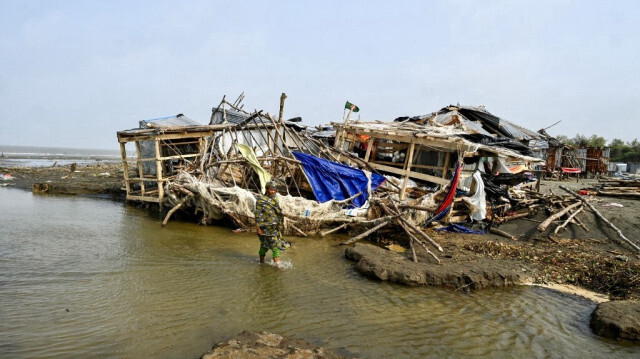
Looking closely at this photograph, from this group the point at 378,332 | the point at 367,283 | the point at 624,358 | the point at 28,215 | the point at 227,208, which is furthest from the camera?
the point at 28,215

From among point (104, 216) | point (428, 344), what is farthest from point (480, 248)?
point (104, 216)

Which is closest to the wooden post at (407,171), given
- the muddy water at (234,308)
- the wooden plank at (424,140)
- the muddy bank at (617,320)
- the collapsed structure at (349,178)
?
the collapsed structure at (349,178)

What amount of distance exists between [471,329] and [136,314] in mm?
4729

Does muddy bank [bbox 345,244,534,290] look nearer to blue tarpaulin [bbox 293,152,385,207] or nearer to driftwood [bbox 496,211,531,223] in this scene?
blue tarpaulin [bbox 293,152,385,207]

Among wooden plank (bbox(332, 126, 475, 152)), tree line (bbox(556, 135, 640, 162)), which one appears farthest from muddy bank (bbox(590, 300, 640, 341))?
tree line (bbox(556, 135, 640, 162))

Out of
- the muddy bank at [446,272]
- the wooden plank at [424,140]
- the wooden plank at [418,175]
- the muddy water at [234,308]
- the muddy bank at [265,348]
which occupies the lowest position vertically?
the muddy water at [234,308]

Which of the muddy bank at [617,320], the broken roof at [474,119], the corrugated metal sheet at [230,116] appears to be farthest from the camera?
the broken roof at [474,119]

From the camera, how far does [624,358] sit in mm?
4562

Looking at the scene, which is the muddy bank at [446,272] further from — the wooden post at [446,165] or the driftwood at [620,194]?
the driftwood at [620,194]

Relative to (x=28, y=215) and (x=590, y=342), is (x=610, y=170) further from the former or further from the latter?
(x=28, y=215)

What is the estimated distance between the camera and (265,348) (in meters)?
3.98

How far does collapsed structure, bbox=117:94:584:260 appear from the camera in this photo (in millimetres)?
10125

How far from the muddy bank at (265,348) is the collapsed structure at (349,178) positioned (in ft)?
16.7

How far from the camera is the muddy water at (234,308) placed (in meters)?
4.39
